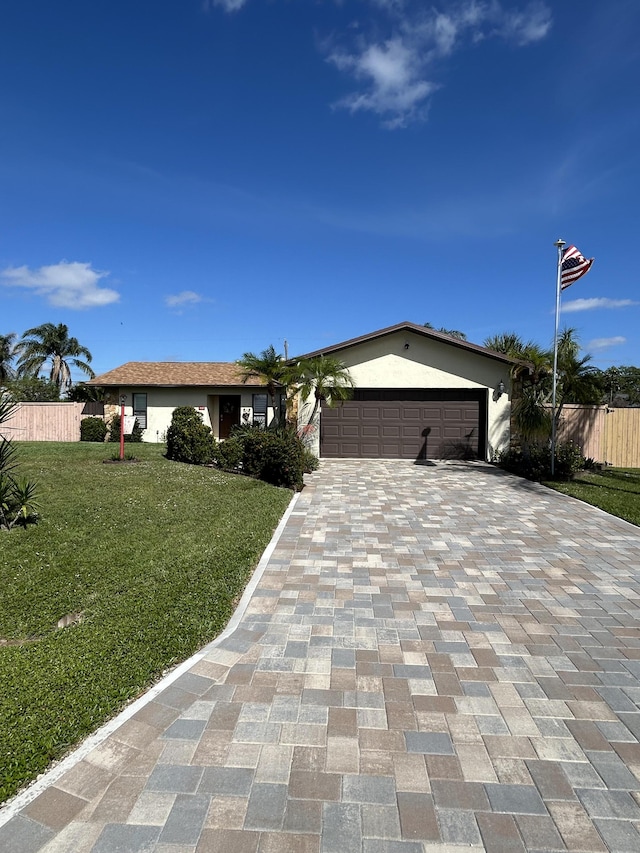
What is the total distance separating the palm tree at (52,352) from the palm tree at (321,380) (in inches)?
1032

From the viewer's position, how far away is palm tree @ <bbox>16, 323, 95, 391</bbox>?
3369 cm

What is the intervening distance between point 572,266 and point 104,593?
13.0 metres

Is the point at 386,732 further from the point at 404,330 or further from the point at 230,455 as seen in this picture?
the point at 404,330

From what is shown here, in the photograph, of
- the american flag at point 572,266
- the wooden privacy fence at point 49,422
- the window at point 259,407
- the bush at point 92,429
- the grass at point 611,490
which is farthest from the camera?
the window at point 259,407

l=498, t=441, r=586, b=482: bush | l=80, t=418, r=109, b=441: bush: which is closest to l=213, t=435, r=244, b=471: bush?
l=498, t=441, r=586, b=482: bush

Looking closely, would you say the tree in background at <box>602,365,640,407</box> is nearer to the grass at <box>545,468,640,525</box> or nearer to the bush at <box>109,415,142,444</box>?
the grass at <box>545,468,640,525</box>

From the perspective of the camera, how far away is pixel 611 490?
11.2 meters

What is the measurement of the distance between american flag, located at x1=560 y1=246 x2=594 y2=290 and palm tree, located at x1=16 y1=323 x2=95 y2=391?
33.8 m

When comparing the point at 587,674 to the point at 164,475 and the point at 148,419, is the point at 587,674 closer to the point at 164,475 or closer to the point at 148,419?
the point at 164,475

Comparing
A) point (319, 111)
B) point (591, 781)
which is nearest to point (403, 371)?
point (319, 111)

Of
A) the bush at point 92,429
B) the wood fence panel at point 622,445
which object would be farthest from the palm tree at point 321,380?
the bush at point 92,429

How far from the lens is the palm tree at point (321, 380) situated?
1506 centimetres

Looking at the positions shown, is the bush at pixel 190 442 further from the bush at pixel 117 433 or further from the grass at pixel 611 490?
the grass at pixel 611 490

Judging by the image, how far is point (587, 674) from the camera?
11.3 ft
